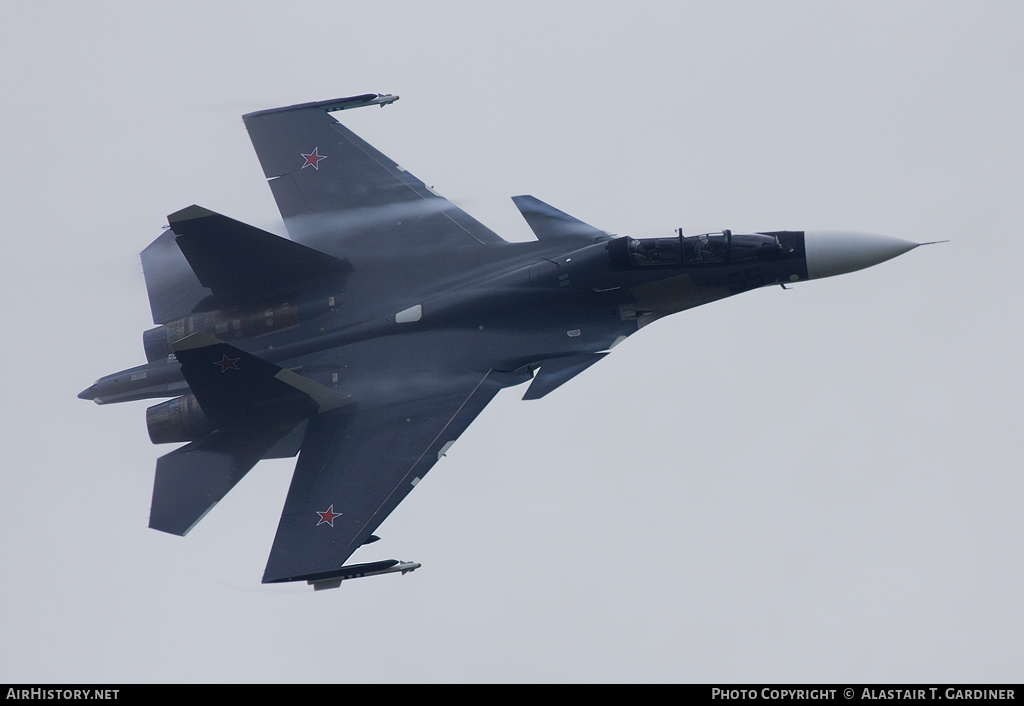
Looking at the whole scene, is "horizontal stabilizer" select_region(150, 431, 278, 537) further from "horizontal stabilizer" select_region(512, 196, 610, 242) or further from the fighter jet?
"horizontal stabilizer" select_region(512, 196, 610, 242)

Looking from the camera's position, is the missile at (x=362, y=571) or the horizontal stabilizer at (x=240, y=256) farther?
the horizontal stabilizer at (x=240, y=256)

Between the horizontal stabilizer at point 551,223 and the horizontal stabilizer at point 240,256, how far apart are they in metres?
3.24

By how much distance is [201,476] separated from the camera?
25.5 meters

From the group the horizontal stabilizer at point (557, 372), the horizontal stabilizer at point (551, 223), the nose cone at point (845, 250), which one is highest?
the horizontal stabilizer at point (551, 223)

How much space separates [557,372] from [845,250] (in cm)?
508

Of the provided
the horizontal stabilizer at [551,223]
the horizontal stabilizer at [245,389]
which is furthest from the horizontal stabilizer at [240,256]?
the horizontal stabilizer at [551,223]

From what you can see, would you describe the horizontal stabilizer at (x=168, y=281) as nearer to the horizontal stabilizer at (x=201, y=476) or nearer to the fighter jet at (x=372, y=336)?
the fighter jet at (x=372, y=336)

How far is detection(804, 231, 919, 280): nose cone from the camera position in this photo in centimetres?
2491

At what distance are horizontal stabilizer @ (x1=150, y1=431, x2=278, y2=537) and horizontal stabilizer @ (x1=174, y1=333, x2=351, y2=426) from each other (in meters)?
0.31

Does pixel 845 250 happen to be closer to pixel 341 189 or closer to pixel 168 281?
pixel 341 189

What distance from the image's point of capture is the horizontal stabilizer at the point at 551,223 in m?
26.1

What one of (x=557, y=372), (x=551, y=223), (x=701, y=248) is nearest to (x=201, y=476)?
(x=557, y=372)

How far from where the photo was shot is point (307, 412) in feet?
83.1

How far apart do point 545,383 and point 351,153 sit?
6.23 m
